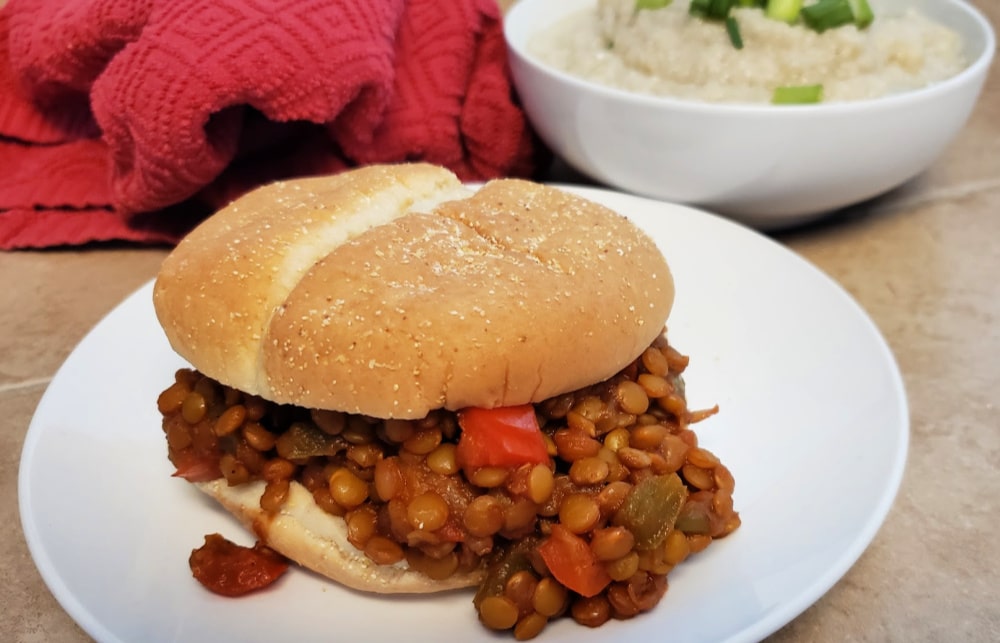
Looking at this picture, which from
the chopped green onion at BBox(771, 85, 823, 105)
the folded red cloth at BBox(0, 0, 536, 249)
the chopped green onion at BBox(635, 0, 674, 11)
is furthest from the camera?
the chopped green onion at BBox(635, 0, 674, 11)

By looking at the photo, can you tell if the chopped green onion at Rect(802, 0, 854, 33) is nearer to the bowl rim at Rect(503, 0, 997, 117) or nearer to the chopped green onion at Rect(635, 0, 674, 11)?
the bowl rim at Rect(503, 0, 997, 117)

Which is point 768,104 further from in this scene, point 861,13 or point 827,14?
point 861,13

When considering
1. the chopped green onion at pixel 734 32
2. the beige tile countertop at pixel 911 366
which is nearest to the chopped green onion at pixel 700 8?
the chopped green onion at pixel 734 32

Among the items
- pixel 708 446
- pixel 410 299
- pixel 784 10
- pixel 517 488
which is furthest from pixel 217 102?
pixel 784 10

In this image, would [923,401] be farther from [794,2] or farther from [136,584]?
[136,584]

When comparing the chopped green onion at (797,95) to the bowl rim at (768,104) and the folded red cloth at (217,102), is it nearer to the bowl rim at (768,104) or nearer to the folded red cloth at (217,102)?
the bowl rim at (768,104)

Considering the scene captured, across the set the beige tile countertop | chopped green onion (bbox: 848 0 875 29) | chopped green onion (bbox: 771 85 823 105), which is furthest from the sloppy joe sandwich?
chopped green onion (bbox: 848 0 875 29)

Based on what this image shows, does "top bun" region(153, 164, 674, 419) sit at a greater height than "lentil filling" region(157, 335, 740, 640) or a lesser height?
greater
